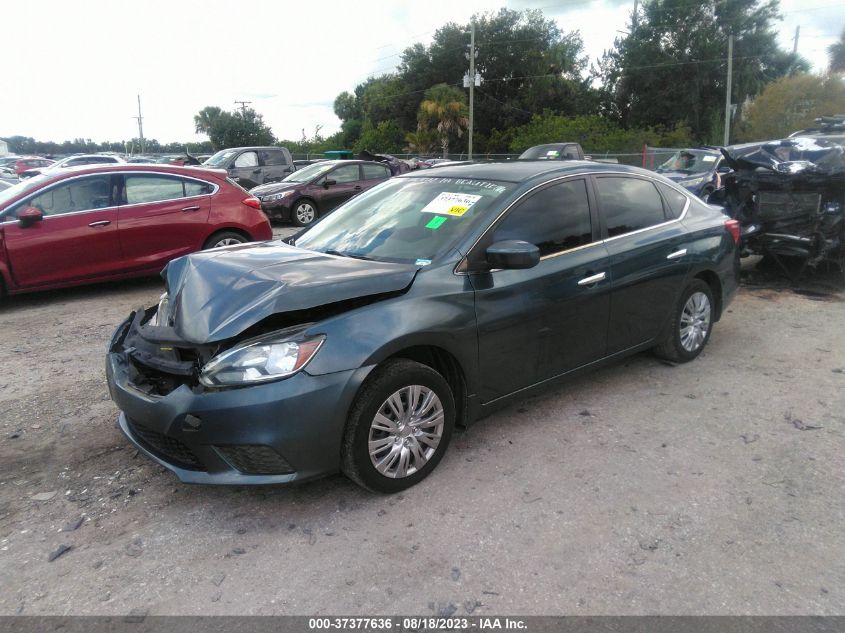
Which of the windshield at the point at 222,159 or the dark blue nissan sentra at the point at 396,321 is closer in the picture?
the dark blue nissan sentra at the point at 396,321

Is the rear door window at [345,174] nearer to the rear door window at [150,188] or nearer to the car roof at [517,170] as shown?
the rear door window at [150,188]

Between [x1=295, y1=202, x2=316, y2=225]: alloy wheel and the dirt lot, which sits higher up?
[x1=295, y1=202, x2=316, y2=225]: alloy wheel

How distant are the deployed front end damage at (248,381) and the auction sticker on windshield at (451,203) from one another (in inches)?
26.7

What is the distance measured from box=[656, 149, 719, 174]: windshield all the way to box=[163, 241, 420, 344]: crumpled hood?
43.9 feet

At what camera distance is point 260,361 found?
303 cm

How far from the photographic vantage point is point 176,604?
103 inches

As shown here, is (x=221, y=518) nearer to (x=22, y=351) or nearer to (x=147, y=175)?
(x=22, y=351)

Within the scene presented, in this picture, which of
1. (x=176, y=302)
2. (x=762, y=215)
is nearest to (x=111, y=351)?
(x=176, y=302)

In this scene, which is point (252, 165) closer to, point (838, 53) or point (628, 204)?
point (628, 204)

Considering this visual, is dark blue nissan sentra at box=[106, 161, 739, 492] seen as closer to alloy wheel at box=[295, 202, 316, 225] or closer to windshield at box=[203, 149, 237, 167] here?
alloy wheel at box=[295, 202, 316, 225]

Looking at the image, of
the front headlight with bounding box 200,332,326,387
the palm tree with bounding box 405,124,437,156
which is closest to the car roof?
the front headlight with bounding box 200,332,326,387

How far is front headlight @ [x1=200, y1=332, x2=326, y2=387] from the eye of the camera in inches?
118

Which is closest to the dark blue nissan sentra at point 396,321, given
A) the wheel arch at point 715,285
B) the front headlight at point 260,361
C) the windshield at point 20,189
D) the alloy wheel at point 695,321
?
the front headlight at point 260,361

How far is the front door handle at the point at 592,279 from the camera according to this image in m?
4.15
